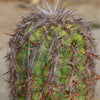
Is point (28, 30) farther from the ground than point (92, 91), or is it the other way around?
point (28, 30)

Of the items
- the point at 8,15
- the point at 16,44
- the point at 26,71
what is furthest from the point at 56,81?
the point at 8,15

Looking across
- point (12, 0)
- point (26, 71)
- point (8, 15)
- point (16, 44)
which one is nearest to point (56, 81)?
point (26, 71)

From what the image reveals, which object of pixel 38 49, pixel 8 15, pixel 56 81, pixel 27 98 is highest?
pixel 8 15

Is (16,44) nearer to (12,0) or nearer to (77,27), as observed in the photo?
(77,27)

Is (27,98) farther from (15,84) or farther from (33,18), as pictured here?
(33,18)

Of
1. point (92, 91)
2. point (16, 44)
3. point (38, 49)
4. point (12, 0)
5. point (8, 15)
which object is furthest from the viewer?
point (12, 0)

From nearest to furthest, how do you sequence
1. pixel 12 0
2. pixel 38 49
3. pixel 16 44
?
pixel 38 49 → pixel 16 44 → pixel 12 0

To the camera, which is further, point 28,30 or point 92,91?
point 92,91
